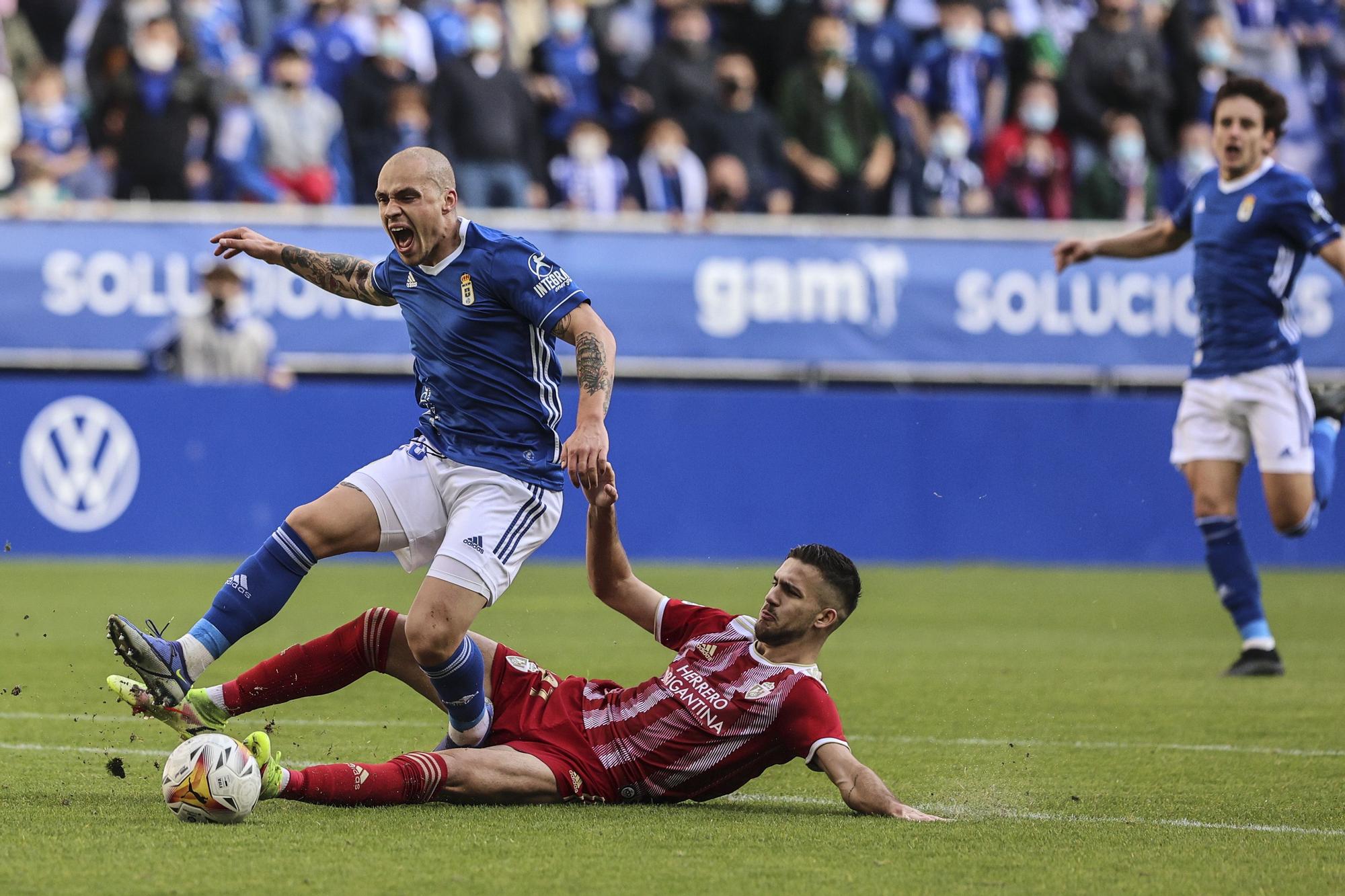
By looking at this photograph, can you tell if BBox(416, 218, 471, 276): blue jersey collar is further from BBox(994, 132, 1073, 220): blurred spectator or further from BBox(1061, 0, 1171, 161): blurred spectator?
BBox(1061, 0, 1171, 161): blurred spectator

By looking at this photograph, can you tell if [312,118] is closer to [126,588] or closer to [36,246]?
[36,246]

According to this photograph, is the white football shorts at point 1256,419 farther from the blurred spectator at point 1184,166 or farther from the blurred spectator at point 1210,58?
the blurred spectator at point 1210,58

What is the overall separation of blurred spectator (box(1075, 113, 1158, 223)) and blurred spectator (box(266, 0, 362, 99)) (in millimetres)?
6194

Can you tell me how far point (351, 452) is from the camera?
13.5 m

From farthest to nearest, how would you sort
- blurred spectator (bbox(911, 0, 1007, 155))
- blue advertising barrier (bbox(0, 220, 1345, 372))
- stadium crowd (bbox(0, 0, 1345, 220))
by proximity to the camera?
1. blurred spectator (bbox(911, 0, 1007, 155))
2. stadium crowd (bbox(0, 0, 1345, 220))
3. blue advertising barrier (bbox(0, 220, 1345, 372))

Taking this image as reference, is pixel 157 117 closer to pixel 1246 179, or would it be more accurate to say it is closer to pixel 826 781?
pixel 1246 179

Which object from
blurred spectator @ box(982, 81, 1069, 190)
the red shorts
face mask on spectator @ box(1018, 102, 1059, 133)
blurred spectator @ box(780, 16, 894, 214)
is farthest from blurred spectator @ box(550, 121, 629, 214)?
the red shorts

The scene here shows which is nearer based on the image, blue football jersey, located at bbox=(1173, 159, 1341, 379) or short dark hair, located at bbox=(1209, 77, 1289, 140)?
short dark hair, located at bbox=(1209, 77, 1289, 140)

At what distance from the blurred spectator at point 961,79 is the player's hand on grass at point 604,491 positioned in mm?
11914

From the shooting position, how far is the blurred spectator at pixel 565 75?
16094 millimetres

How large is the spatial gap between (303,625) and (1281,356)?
5.05 m

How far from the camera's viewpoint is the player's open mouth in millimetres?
5750

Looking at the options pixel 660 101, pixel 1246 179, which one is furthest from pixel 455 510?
pixel 660 101

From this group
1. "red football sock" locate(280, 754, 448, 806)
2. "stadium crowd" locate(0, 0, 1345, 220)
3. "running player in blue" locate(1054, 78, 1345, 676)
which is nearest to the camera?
"red football sock" locate(280, 754, 448, 806)
